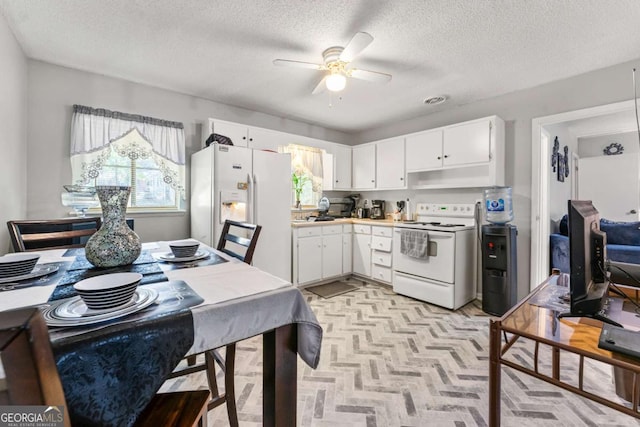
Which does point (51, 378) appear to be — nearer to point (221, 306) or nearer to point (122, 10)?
point (221, 306)

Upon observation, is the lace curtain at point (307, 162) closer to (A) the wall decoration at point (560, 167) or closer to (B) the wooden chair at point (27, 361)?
(A) the wall decoration at point (560, 167)

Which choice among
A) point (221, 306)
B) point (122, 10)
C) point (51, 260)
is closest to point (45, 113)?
point (122, 10)

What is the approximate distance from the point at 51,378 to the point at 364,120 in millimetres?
4316

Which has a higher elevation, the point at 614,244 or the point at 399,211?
the point at 399,211

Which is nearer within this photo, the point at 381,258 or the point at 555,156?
the point at 555,156

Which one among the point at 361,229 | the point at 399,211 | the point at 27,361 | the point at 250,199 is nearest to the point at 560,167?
the point at 399,211

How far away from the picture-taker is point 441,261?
3.07m

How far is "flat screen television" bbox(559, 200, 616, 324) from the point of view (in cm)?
100

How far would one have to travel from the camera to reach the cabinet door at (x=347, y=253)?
13.2 ft

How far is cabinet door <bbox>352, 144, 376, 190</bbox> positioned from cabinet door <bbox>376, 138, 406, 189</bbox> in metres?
0.10

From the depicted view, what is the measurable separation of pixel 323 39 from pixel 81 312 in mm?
2202

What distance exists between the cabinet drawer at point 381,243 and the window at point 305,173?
1254 millimetres

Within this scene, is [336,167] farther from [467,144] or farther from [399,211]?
[467,144]

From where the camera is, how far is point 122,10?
185 centimetres
